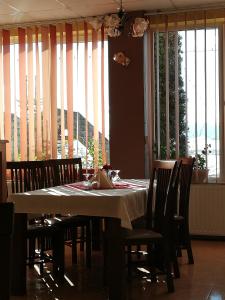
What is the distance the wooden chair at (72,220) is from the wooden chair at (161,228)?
0.66 meters

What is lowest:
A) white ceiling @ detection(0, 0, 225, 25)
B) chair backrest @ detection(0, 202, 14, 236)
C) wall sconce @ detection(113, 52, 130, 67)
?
chair backrest @ detection(0, 202, 14, 236)

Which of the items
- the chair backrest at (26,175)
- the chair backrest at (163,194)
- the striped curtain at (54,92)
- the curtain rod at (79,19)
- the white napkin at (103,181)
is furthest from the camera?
the striped curtain at (54,92)

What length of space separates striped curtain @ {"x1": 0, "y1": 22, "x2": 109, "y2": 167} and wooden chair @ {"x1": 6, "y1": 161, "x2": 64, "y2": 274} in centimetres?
137

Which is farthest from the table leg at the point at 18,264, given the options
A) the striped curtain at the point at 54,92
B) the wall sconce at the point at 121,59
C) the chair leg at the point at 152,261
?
the wall sconce at the point at 121,59

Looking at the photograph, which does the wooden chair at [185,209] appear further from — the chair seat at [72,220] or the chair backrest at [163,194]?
the chair seat at [72,220]

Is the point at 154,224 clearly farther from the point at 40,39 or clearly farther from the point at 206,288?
the point at 40,39

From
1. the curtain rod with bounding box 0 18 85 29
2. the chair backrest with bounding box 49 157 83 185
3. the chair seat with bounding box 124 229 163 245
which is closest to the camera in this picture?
the chair seat with bounding box 124 229 163 245

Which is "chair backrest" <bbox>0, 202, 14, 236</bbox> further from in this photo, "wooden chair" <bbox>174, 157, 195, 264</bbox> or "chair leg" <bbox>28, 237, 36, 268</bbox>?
"wooden chair" <bbox>174, 157, 195, 264</bbox>

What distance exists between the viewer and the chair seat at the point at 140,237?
350 cm

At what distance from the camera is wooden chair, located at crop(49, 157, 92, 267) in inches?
174

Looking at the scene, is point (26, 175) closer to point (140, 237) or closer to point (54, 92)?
point (140, 237)

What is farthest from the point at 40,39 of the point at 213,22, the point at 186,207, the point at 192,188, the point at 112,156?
the point at 186,207

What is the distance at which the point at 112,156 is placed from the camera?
5988 mm

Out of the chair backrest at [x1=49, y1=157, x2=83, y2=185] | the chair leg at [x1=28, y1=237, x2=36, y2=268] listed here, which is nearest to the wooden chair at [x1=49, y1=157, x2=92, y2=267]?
the chair backrest at [x1=49, y1=157, x2=83, y2=185]
